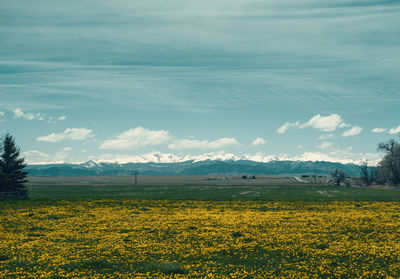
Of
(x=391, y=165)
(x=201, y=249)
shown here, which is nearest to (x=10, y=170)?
(x=201, y=249)

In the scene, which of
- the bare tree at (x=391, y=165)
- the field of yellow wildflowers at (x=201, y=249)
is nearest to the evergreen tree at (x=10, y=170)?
the field of yellow wildflowers at (x=201, y=249)

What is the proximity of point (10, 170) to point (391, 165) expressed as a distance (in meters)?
138

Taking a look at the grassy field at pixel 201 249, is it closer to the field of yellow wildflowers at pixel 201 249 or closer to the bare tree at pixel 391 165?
the field of yellow wildflowers at pixel 201 249

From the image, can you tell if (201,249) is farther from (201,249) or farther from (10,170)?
(10,170)

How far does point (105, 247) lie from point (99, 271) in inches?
207

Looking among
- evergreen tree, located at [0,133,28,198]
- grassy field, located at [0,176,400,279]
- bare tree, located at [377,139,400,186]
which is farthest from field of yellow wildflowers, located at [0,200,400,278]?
bare tree, located at [377,139,400,186]

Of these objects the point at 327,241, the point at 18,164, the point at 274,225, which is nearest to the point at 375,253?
the point at 327,241

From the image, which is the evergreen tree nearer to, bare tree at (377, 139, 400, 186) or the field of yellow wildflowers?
the field of yellow wildflowers

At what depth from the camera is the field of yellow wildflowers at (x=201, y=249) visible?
54.0ft

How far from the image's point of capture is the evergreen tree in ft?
237

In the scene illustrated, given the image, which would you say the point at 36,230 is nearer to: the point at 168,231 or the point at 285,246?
the point at 168,231

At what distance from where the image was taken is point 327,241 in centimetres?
2325

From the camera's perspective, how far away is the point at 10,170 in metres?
74.6

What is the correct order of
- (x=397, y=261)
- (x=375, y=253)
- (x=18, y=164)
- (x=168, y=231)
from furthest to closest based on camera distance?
(x=18, y=164) → (x=168, y=231) → (x=375, y=253) → (x=397, y=261)
